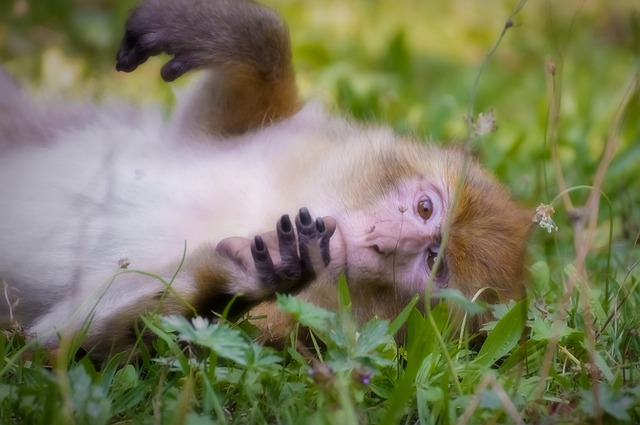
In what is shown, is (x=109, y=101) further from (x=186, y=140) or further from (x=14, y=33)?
(x=14, y=33)

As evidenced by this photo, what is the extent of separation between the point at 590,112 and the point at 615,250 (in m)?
2.37

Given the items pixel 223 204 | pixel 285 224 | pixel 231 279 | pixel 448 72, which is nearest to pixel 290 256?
pixel 285 224

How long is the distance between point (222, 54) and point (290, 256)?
1434mm

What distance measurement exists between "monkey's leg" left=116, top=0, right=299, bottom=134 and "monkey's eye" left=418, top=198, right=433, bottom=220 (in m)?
0.98

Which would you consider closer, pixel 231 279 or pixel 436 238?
pixel 231 279

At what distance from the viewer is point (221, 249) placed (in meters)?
3.57

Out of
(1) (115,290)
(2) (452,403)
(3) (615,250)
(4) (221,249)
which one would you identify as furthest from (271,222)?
(3) (615,250)

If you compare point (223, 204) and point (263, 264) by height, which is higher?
point (263, 264)

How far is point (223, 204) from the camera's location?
412 cm

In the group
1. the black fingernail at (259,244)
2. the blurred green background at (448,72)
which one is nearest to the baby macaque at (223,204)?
the black fingernail at (259,244)

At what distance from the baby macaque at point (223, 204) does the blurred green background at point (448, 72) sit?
566 mm

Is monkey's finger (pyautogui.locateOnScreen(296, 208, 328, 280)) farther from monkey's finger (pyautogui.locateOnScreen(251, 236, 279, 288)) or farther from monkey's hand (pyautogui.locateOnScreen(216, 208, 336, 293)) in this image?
monkey's finger (pyautogui.locateOnScreen(251, 236, 279, 288))

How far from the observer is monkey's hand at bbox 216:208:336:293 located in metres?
3.39

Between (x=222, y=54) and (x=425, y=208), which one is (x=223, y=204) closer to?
(x=222, y=54)
